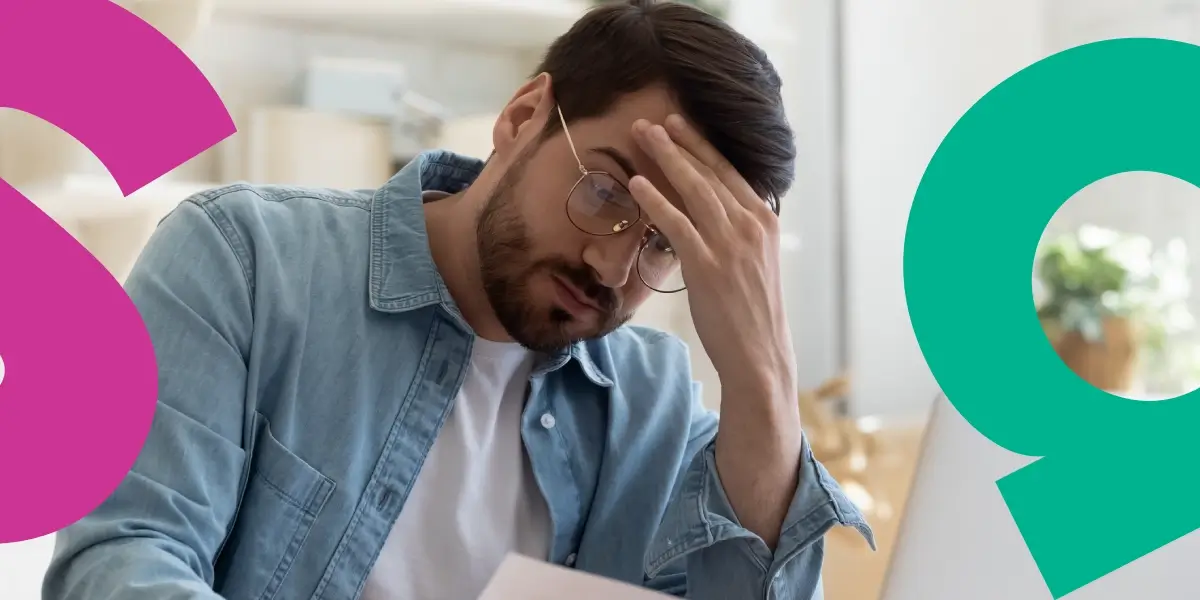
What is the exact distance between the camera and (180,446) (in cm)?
83

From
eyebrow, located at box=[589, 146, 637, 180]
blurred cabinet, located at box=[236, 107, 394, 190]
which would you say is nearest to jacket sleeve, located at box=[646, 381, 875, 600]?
eyebrow, located at box=[589, 146, 637, 180]

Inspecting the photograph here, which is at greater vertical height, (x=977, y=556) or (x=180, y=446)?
(x=977, y=556)

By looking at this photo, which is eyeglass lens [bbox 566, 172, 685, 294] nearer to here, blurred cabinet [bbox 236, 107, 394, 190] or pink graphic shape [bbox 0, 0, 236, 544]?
pink graphic shape [bbox 0, 0, 236, 544]

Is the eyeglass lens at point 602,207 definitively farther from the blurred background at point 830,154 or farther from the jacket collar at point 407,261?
the blurred background at point 830,154

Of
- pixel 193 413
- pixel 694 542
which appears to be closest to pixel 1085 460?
pixel 694 542

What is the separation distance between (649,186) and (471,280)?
0.77 feet

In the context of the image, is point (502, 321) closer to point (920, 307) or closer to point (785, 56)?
point (920, 307)

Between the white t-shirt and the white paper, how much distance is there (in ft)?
1.02

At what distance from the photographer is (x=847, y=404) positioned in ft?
9.45

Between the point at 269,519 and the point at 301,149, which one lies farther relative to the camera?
the point at 301,149

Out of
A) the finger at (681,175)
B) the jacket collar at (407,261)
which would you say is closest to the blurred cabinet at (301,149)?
the jacket collar at (407,261)

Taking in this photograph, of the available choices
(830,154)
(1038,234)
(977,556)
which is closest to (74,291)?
(977,556)

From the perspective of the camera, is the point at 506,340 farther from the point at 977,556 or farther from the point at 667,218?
the point at 977,556

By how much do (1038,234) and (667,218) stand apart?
34 cm
